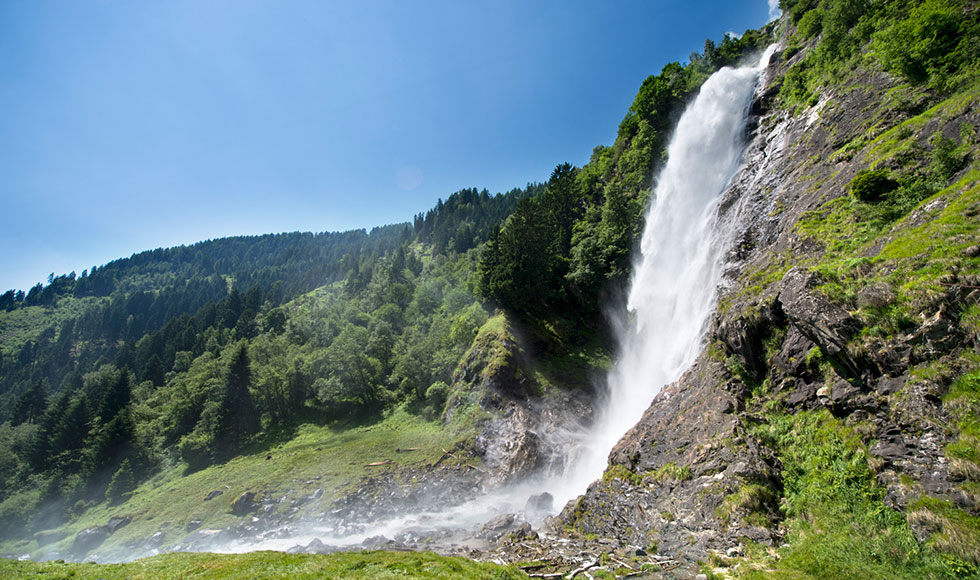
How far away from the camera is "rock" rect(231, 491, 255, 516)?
102 ft

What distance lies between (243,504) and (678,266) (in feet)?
145

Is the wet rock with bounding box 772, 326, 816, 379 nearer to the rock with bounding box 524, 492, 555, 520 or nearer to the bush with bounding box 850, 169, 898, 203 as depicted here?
the bush with bounding box 850, 169, 898, 203

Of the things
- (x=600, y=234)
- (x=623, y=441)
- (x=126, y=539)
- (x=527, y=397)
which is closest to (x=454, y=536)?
(x=623, y=441)

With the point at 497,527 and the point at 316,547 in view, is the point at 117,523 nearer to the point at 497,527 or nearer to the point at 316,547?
the point at 316,547

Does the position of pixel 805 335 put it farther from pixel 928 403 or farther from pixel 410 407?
pixel 410 407

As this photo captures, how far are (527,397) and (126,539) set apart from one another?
124 feet

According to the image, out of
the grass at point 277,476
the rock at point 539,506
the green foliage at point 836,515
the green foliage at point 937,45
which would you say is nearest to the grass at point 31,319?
the grass at point 277,476

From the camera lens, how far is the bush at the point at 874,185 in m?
17.9

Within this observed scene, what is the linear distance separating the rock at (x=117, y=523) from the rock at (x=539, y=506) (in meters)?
41.1

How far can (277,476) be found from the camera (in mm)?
35594

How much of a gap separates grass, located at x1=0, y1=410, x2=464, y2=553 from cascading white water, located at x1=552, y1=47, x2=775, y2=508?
15146 millimetres

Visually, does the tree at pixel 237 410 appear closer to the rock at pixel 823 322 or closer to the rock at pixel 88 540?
the rock at pixel 88 540

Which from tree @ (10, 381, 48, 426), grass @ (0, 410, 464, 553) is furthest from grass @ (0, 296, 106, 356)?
grass @ (0, 410, 464, 553)

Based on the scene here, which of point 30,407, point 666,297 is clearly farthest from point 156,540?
point 30,407
